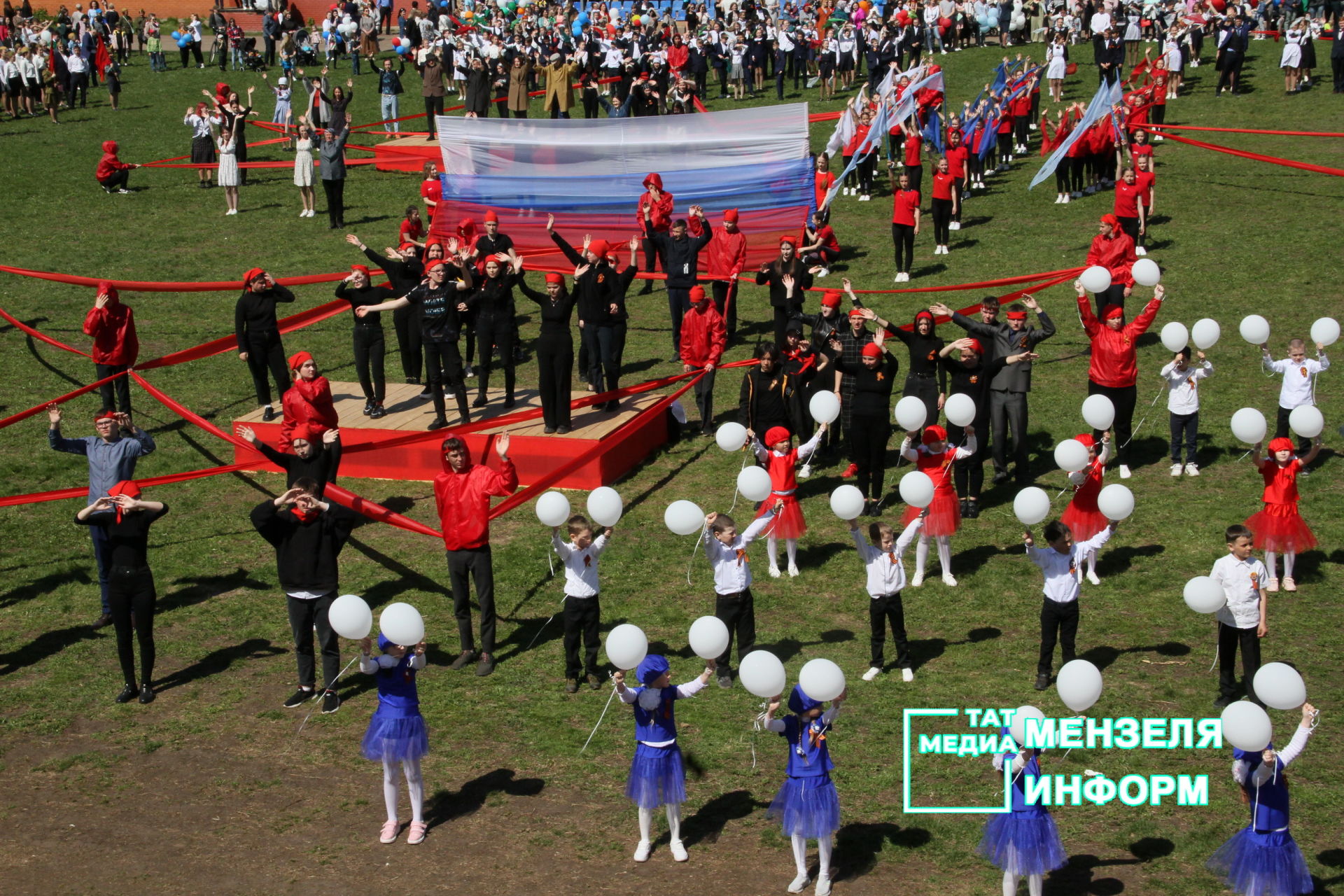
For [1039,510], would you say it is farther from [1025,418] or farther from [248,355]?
[248,355]

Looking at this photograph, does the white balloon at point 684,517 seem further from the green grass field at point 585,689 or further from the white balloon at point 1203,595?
→ the white balloon at point 1203,595

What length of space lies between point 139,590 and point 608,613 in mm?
3606

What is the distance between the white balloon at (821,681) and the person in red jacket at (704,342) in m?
7.54

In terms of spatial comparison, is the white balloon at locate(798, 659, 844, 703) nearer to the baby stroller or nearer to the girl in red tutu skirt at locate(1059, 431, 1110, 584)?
the girl in red tutu skirt at locate(1059, 431, 1110, 584)

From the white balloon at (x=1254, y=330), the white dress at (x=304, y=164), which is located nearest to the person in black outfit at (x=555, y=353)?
the white balloon at (x=1254, y=330)

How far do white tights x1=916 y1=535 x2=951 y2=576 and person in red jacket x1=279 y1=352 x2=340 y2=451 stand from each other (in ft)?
17.8

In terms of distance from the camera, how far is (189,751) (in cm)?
994

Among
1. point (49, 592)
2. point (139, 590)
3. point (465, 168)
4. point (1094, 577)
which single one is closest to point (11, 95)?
point (465, 168)

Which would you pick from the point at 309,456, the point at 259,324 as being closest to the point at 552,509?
the point at 309,456

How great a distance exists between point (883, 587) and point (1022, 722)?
2.84 m

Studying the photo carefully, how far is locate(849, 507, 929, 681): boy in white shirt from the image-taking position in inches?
405

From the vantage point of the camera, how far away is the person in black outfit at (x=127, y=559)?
33.7 ft

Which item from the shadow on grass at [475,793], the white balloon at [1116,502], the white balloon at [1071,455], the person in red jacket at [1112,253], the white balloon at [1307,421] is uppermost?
the person in red jacket at [1112,253]

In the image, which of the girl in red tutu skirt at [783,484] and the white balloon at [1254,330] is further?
the white balloon at [1254,330]
